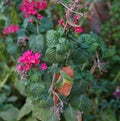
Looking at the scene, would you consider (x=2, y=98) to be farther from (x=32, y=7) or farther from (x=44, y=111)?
(x=32, y=7)


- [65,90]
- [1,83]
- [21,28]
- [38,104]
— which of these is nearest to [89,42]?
[65,90]

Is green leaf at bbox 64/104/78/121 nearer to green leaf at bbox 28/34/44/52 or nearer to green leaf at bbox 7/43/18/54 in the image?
green leaf at bbox 28/34/44/52

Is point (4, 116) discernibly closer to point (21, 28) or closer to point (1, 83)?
point (1, 83)

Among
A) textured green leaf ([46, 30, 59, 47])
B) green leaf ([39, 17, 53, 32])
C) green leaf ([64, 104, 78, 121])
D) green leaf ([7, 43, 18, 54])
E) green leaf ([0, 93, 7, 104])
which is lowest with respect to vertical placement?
green leaf ([0, 93, 7, 104])

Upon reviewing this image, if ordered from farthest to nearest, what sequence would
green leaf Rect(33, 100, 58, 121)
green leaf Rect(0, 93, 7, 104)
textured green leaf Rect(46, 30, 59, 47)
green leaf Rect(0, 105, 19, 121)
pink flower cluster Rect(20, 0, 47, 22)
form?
1. green leaf Rect(0, 93, 7, 104)
2. green leaf Rect(0, 105, 19, 121)
3. pink flower cluster Rect(20, 0, 47, 22)
4. green leaf Rect(33, 100, 58, 121)
5. textured green leaf Rect(46, 30, 59, 47)

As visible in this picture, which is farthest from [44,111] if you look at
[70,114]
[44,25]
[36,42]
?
[44,25]

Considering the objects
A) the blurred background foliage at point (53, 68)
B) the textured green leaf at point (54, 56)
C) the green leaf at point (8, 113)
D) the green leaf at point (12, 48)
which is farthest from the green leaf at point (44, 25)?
the green leaf at point (8, 113)

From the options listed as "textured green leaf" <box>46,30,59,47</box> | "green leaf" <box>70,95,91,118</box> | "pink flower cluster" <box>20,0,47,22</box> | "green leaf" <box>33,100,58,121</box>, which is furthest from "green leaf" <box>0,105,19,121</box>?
"textured green leaf" <box>46,30,59,47</box>
